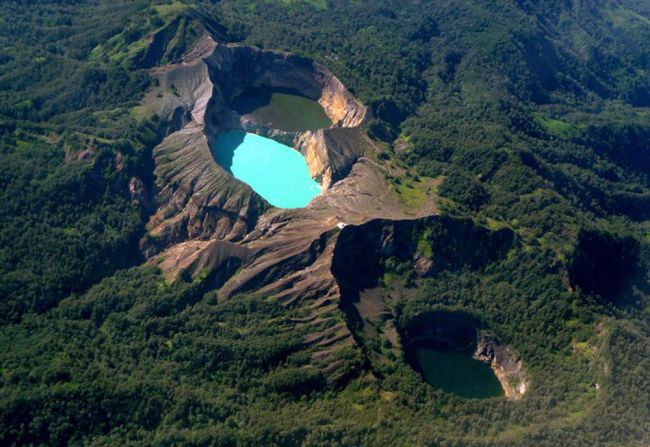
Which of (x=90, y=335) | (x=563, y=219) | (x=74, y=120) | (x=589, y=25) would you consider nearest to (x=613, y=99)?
(x=589, y=25)

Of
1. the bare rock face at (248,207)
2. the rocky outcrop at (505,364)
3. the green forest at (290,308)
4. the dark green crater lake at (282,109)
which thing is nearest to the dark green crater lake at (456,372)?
the rocky outcrop at (505,364)

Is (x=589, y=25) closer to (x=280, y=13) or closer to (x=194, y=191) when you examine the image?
(x=280, y=13)

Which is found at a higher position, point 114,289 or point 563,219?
point 563,219

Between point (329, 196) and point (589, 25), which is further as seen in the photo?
point (589, 25)

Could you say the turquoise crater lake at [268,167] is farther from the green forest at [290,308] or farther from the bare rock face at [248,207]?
the green forest at [290,308]

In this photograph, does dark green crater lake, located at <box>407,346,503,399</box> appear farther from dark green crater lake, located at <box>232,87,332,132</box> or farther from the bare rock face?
dark green crater lake, located at <box>232,87,332,132</box>
